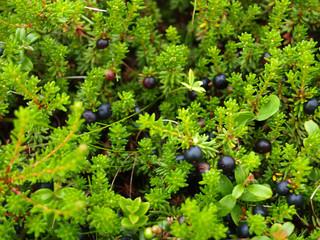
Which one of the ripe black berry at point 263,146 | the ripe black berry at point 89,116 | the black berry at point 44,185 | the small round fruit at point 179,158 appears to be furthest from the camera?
the ripe black berry at point 89,116

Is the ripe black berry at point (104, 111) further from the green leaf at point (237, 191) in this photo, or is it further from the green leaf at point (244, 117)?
the green leaf at point (237, 191)

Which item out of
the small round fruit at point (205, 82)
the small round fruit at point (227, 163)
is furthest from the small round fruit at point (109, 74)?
the small round fruit at point (227, 163)

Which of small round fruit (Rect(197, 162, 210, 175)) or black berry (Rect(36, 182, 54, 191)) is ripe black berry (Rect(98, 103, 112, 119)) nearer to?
black berry (Rect(36, 182, 54, 191))

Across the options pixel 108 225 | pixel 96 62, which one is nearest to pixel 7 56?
pixel 96 62

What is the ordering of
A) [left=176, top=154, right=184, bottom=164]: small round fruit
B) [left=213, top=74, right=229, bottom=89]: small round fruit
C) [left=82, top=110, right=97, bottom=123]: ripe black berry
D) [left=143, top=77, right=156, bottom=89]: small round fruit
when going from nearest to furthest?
[left=176, top=154, right=184, bottom=164]: small round fruit
[left=82, top=110, right=97, bottom=123]: ripe black berry
[left=213, top=74, right=229, bottom=89]: small round fruit
[left=143, top=77, right=156, bottom=89]: small round fruit

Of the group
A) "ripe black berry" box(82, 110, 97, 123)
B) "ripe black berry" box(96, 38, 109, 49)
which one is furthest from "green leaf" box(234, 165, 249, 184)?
"ripe black berry" box(96, 38, 109, 49)

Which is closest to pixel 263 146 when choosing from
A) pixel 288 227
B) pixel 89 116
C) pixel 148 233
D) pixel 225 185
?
pixel 225 185
